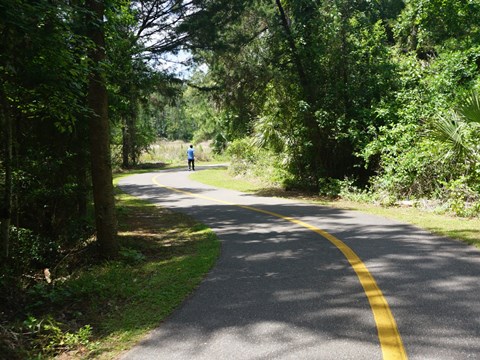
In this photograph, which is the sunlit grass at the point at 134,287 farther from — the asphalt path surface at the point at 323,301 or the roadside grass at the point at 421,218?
the roadside grass at the point at 421,218

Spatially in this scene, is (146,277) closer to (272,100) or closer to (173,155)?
(272,100)

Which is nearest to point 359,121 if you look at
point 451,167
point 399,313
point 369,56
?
point 369,56

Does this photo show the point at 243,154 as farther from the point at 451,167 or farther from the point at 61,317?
the point at 61,317

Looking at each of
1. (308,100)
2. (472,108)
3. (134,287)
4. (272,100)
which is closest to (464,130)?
(472,108)

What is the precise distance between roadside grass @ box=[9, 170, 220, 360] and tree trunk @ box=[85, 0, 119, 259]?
1.48 ft

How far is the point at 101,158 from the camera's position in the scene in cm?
718

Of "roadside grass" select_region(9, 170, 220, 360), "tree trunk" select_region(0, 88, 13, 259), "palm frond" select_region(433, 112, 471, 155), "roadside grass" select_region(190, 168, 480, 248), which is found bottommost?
"roadside grass" select_region(9, 170, 220, 360)

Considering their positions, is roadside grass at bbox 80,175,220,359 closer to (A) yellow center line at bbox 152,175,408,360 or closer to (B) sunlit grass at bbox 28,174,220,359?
(B) sunlit grass at bbox 28,174,220,359

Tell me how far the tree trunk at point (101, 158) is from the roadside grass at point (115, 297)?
1.48 ft

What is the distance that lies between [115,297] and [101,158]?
8.94ft

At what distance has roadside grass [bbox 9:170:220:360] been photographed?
4070mm

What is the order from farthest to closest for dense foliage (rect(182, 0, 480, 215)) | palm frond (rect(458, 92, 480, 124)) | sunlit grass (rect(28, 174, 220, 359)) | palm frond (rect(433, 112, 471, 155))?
dense foliage (rect(182, 0, 480, 215))
palm frond (rect(433, 112, 471, 155))
palm frond (rect(458, 92, 480, 124))
sunlit grass (rect(28, 174, 220, 359))

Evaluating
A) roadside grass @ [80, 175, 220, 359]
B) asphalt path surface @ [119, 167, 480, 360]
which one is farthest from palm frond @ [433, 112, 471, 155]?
roadside grass @ [80, 175, 220, 359]

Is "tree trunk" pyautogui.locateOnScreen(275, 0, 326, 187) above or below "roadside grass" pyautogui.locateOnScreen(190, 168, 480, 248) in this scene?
above
